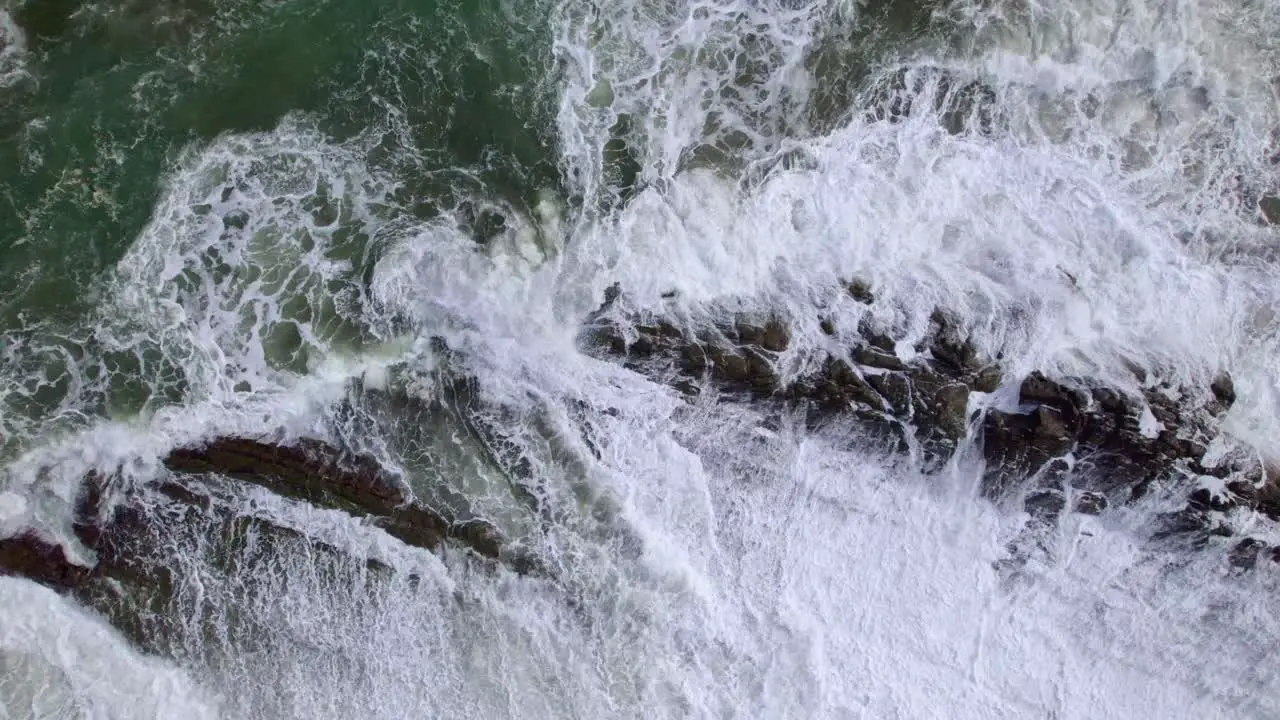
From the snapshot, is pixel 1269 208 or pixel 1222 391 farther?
pixel 1269 208

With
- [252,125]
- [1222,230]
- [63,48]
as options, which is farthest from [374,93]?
[1222,230]

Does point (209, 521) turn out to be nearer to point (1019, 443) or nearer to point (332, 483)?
point (332, 483)

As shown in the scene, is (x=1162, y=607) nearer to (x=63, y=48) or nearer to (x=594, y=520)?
(x=594, y=520)

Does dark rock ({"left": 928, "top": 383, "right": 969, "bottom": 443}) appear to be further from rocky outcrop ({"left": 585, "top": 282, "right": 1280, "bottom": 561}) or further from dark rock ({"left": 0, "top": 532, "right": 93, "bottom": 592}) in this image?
dark rock ({"left": 0, "top": 532, "right": 93, "bottom": 592})

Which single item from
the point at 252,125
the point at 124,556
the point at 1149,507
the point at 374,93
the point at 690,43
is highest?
the point at 690,43

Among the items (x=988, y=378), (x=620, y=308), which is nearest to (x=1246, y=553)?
(x=988, y=378)
